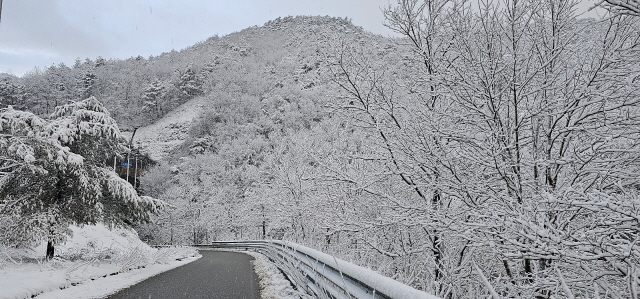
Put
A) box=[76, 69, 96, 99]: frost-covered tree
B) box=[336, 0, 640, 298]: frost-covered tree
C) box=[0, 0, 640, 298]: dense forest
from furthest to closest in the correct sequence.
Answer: box=[76, 69, 96, 99]: frost-covered tree < box=[336, 0, 640, 298]: frost-covered tree < box=[0, 0, 640, 298]: dense forest

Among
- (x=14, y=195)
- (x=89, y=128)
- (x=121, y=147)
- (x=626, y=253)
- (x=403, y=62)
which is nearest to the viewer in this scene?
(x=626, y=253)

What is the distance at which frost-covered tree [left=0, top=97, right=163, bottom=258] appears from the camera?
1109 cm

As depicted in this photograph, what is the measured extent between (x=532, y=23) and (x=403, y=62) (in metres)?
2.08

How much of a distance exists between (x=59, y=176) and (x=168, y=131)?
87673mm

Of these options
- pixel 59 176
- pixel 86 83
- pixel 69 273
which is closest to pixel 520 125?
pixel 69 273

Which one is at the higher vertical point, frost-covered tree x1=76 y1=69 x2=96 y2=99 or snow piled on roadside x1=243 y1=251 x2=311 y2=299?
frost-covered tree x1=76 y1=69 x2=96 y2=99

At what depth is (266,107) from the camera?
83.3 metres

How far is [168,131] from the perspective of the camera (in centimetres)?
9525

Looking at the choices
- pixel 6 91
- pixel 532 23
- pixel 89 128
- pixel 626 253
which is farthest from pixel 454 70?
pixel 6 91

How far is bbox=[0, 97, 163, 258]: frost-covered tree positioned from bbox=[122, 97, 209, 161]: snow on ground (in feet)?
227

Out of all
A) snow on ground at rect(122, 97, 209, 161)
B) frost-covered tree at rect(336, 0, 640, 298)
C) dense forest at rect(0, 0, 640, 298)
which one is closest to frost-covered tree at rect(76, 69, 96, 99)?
snow on ground at rect(122, 97, 209, 161)

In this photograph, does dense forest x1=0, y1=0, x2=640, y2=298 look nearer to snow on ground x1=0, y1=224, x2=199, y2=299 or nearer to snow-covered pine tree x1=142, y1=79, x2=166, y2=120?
snow on ground x1=0, y1=224, x2=199, y2=299

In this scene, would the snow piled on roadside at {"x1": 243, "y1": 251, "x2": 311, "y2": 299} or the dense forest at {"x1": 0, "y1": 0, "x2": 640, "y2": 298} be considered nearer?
the dense forest at {"x1": 0, "y1": 0, "x2": 640, "y2": 298}

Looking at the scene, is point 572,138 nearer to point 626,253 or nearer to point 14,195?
point 626,253
